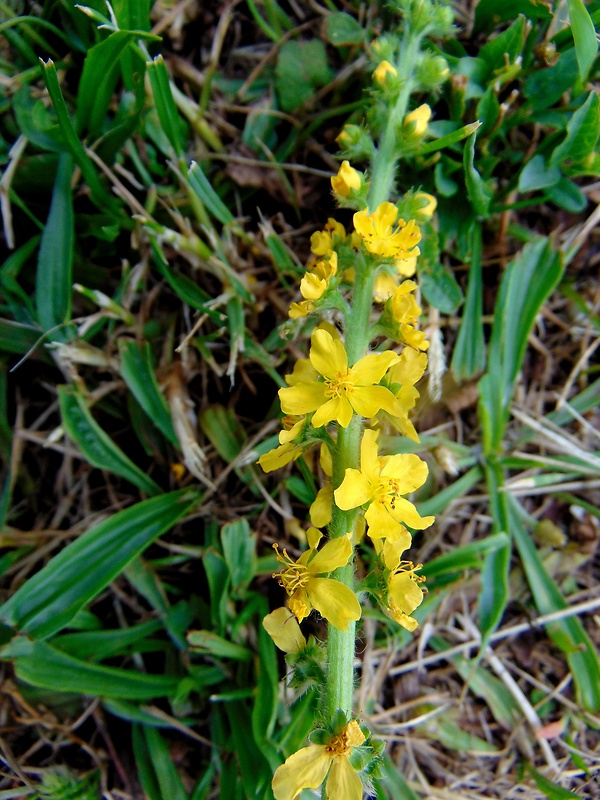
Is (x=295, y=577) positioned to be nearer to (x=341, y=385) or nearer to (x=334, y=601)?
(x=334, y=601)

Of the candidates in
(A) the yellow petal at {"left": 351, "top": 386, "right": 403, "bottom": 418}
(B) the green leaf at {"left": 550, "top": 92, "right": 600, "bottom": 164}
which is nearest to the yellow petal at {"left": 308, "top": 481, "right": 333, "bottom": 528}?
(A) the yellow petal at {"left": 351, "top": 386, "right": 403, "bottom": 418}

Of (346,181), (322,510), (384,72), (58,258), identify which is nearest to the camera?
(322,510)

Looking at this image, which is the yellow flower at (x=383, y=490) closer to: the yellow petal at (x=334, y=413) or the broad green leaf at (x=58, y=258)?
the yellow petal at (x=334, y=413)

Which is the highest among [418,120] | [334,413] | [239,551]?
[418,120]

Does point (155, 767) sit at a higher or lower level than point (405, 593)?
lower

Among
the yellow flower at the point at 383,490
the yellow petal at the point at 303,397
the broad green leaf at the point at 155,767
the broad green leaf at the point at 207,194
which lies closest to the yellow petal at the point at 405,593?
the yellow flower at the point at 383,490

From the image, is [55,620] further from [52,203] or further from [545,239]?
[545,239]

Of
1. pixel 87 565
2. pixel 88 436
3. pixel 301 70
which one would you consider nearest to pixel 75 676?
pixel 87 565
